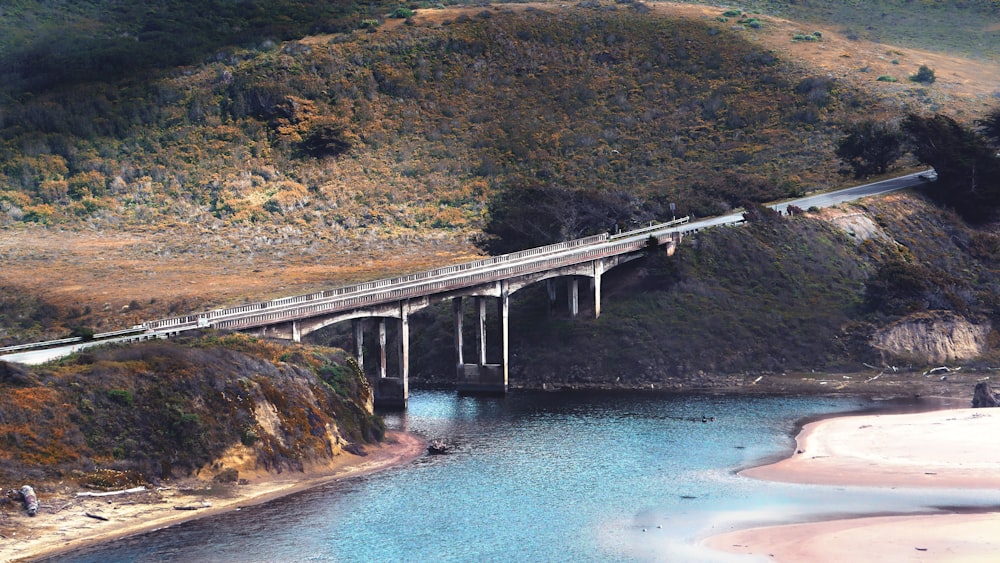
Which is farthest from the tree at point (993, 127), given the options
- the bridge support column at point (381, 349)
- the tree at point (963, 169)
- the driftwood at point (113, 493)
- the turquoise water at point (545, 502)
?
the driftwood at point (113, 493)

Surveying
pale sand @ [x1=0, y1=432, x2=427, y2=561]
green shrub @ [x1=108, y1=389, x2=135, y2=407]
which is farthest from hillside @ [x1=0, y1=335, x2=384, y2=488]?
pale sand @ [x1=0, y1=432, x2=427, y2=561]

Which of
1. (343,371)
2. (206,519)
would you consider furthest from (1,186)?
(206,519)

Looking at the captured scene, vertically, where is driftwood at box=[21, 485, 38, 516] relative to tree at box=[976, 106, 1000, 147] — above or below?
below

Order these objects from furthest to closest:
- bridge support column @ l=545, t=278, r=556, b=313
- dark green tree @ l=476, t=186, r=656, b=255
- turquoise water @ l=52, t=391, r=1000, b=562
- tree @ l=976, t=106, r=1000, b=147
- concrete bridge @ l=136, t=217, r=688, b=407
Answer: tree @ l=976, t=106, r=1000, b=147
dark green tree @ l=476, t=186, r=656, b=255
bridge support column @ l=545, t=278, r=556, b=313
concrete bridge @ l=136, t=217, r=688, b=407
turquoise water @ l=52, t=391, r=1000, b=562

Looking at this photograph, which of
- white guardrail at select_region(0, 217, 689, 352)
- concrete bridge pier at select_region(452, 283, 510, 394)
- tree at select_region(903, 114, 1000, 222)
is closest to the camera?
white guardrail at select_region(0, 217, 689, 352)

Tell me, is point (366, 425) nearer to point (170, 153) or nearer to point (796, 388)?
point (796, 388)

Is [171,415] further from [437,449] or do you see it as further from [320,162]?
[320,162]

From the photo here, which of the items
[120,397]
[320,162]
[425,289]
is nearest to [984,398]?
[425,289]

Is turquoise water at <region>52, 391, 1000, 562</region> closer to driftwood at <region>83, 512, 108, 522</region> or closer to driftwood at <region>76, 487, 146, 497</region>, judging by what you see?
driftwood at <region>83, 512, 108, 522</region>
